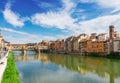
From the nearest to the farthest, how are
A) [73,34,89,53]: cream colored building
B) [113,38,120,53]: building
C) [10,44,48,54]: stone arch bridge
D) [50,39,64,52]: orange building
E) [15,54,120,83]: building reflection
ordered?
[15,54,120,83]: building reflection < [113,38,120,53]: building < [73,34,89,53]: cream colored building < [10,44,48,54]: stone arch bridge < [50,39,64,52]: orange building

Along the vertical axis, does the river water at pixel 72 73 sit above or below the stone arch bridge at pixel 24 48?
below

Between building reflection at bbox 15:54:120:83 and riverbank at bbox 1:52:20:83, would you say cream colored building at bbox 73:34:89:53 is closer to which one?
building reflection at bbox 15:54:120:83

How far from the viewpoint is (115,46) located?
4597cm

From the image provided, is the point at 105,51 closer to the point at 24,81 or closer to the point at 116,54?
the point at 116,54

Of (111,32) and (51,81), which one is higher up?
(111,32)

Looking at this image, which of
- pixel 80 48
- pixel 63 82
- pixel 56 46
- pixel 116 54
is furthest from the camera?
pixel 56 46

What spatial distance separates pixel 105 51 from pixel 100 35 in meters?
11.2

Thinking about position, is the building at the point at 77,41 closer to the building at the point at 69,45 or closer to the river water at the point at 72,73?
the building at the point at 69,45

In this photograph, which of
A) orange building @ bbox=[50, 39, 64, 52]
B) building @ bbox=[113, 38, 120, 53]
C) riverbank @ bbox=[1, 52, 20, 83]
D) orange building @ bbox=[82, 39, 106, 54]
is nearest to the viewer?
riverbank @ bbox=[1, 52, 20, 83]

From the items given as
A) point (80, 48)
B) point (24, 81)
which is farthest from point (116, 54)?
point (24, 81)

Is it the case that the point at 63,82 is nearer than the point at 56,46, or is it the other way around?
the point at 63,82

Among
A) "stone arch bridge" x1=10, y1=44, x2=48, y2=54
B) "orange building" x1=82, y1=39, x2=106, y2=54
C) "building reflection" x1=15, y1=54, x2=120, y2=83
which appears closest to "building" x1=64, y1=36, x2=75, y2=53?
"stone arch bridge" x1=10, y1=44, x2=48, y2=54

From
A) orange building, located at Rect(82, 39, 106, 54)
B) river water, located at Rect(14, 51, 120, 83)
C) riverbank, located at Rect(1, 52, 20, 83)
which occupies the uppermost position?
orange building, located at Rect(82, 39, 106, 54)

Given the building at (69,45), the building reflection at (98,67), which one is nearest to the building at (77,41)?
the building at (69,45)
